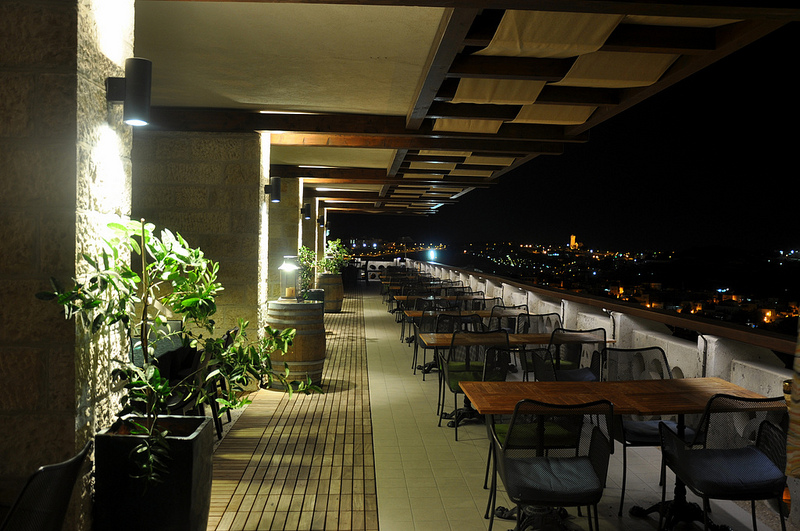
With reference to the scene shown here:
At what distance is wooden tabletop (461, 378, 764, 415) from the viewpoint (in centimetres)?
287

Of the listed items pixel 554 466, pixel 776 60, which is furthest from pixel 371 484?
pixel 776 60

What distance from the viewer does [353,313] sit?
1339 cm

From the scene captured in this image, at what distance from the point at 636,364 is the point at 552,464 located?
2.08 meters

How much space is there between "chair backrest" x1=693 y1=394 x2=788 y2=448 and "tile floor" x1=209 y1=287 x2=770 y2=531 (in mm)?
467

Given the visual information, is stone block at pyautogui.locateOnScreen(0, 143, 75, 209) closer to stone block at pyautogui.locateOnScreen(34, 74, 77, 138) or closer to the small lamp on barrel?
stone block at pyautogui.locateOnScreen(34, 74, 77, 138)

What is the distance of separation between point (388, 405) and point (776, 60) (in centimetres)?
1090

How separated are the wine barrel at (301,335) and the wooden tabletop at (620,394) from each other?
277 cm

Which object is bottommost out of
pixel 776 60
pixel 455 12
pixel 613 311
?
pixel 613 311

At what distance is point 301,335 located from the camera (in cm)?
582

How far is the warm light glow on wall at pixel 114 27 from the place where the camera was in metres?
2.35

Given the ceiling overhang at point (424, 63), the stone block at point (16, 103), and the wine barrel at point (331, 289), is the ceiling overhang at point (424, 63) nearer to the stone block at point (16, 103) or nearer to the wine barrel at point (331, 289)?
the stone block at point (16, 103)

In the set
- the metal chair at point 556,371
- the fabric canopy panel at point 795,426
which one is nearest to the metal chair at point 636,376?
the metal chair at point 556,371

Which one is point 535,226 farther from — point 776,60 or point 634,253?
point 776,60

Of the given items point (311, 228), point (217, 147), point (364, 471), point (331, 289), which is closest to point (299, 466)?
point (364, 471)
